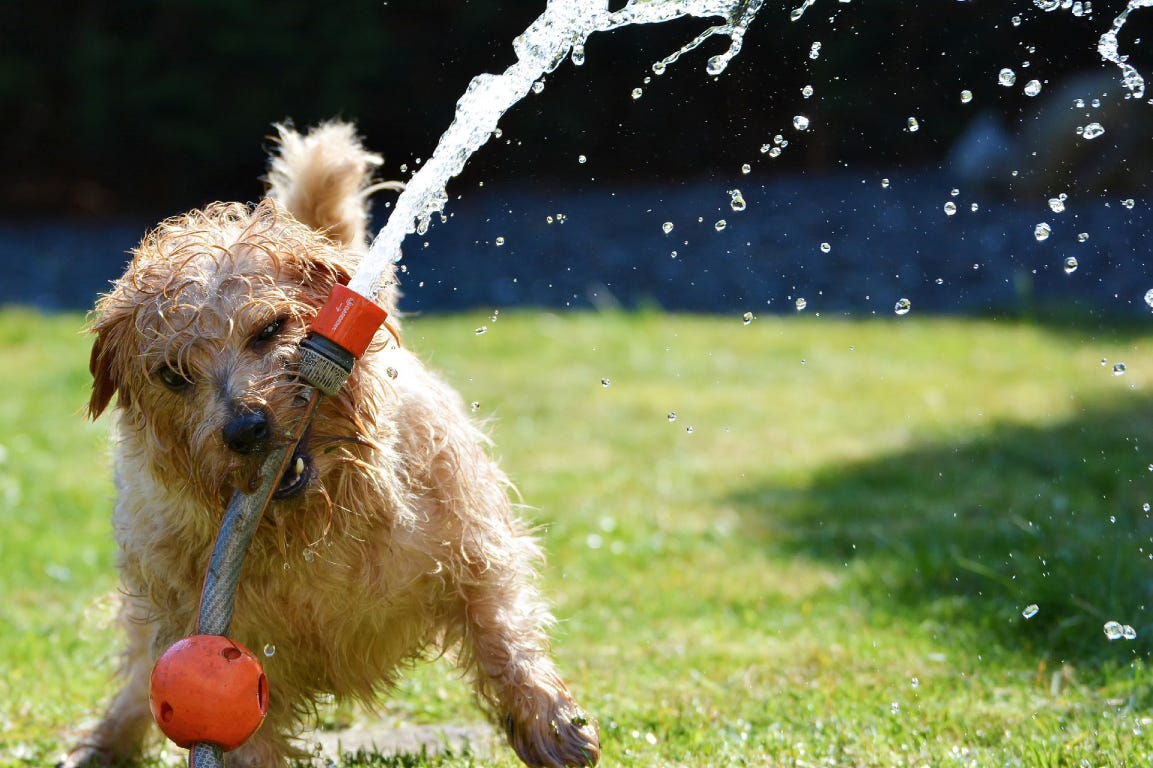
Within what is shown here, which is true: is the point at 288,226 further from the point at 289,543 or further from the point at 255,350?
the point at 289,543

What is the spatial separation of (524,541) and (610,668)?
3.46ft

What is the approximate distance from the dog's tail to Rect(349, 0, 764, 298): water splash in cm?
30

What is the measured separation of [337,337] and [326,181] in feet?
4.11

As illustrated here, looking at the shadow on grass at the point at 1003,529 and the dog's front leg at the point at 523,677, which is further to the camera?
the shadow on grass at the point at 1003,529

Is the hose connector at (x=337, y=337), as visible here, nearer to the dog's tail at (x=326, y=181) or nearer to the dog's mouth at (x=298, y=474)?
the dog's mouth at (x=298, y=474)

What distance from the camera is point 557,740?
3.27 metres

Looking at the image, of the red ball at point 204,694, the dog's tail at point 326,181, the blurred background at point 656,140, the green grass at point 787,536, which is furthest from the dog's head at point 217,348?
the blurred background at point 656,140

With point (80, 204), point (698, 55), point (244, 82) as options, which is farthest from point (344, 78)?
point (80, 204)

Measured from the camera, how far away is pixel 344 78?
13.2m

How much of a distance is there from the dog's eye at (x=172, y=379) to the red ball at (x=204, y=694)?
2.00 ft

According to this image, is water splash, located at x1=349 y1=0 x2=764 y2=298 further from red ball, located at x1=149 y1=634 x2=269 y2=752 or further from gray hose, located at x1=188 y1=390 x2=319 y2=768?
red ball, located at x1=149 y1=634 x2=269 y2=752

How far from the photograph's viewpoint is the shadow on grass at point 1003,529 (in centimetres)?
452

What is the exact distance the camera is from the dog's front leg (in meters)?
3.28

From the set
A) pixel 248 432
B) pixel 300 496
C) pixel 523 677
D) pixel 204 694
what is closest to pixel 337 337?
pixel 248 432
